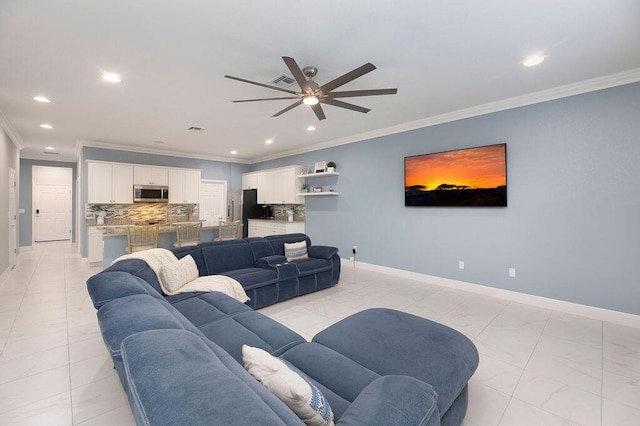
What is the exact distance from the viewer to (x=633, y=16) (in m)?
2.25

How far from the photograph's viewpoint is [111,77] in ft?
10.7

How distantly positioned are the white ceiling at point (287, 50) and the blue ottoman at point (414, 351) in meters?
2.33

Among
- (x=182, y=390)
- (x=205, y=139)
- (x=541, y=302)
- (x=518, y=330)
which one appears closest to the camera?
(x=182, y=390)

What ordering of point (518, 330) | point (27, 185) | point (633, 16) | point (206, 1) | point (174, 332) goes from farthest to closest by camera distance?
1. point (27, 185)
2. point (518, 330)
3. point (633, 16)
4. point (206, 1)
5. point (174, 332)

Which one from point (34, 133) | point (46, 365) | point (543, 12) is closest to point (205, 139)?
point (34, 133)

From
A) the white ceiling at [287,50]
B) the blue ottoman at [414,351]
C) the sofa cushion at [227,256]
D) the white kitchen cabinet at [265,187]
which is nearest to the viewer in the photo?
the blue ottoman at [414,351]

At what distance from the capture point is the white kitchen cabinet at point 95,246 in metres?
6.01

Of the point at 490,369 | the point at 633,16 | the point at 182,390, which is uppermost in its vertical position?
the point at 633,16

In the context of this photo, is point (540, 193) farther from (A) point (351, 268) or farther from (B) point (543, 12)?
(A) point (351, 268)

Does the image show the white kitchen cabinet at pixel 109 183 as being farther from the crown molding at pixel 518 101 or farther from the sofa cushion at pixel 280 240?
the crown molding at pixel 518 101

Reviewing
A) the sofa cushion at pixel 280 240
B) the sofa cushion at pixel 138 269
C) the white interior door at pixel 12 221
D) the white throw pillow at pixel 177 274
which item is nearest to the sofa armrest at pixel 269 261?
the sofa cushion at pixel 280 240

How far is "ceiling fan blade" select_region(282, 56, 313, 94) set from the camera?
87.6 inches

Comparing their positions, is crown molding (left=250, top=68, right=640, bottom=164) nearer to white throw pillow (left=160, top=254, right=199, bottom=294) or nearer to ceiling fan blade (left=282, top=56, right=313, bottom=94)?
Answer: ceiling fan blade (left=282, top=56, right=313, bottom=94)

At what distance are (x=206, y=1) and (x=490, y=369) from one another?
3572 mm
